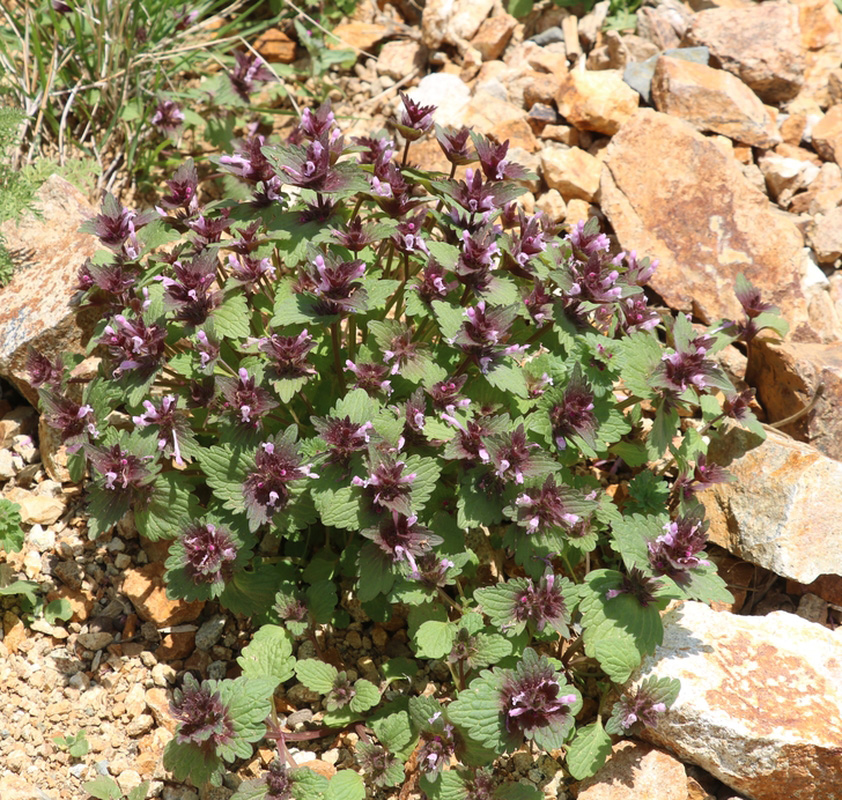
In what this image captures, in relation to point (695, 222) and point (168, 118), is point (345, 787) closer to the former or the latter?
point (695, 222)

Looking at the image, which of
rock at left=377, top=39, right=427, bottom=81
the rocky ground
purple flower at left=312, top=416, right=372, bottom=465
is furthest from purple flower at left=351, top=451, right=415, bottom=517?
rock at left=377, top=39, right=427, bottom=81

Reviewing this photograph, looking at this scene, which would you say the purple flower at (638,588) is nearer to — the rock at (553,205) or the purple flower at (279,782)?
the purple flower at (279,782)

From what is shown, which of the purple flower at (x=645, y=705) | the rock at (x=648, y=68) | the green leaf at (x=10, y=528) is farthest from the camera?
the rock at (x=648, y=68)

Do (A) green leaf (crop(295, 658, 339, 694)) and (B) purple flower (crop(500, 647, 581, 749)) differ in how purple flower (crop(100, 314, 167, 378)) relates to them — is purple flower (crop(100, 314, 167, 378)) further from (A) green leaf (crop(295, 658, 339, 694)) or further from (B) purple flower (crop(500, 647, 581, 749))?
Result: (B) purple flower (crop(500, 647, 581, 749))

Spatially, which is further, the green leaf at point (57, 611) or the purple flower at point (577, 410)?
the green leaf at point (57, 611)

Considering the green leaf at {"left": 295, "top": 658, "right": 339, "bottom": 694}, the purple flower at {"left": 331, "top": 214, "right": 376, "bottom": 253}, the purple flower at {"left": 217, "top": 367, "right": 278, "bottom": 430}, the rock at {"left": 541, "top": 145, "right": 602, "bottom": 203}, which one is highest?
the purple flower at {"left": 331, "top": 214, "right": 376, "bottom": 253}

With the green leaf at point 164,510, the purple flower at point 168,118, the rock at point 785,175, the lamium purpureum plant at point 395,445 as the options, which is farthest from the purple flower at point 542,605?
the purple flower at point 168,118
